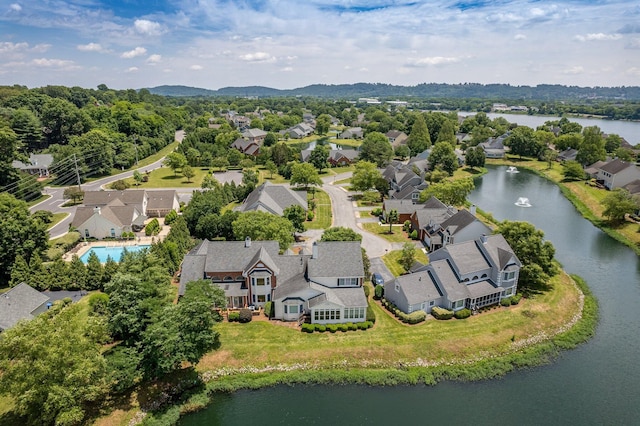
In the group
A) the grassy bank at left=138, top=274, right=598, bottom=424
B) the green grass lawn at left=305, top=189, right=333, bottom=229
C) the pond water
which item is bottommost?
the pond water

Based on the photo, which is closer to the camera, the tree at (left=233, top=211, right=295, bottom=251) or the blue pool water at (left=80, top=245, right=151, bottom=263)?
the tree at (left=233, top=211, right=295, bottom=251)

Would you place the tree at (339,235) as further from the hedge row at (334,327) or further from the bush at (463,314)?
the bush at (463,314)

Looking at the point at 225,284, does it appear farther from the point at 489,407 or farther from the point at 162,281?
the point at 489,407

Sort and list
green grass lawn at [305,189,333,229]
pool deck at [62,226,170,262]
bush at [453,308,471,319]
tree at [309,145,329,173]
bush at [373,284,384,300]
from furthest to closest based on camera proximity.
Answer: tree at [309,145,329,173] < green grass lawn at [305,189,333,229] < pool deck at [62,226,170,262] < bush at [373,284,384,300] < bush at [453,308,471,319]

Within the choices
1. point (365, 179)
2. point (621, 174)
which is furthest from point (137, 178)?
point (621, 174)

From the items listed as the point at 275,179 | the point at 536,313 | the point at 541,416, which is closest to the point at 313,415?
the point at 541,416

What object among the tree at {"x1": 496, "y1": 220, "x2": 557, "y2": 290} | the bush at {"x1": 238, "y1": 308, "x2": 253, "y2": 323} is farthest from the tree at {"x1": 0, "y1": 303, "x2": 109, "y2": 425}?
the tree at {"x1": 496, "y1": 220, "x2": 557, "y2": 290}

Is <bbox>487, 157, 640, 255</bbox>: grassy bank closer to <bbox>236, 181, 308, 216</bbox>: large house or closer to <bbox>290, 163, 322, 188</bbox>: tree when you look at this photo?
<bbox>236, 181, 308, 216</bbox>: large house

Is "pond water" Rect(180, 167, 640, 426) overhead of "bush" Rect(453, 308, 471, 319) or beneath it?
beneath
